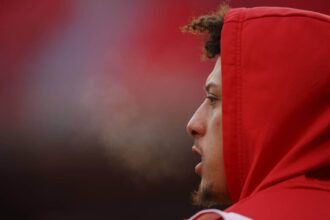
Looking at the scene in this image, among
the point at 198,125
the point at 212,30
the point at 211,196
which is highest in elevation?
the point at 212,30

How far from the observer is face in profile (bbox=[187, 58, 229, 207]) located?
794 mm

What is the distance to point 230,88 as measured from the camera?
724mm

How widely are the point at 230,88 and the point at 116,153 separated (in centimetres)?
69

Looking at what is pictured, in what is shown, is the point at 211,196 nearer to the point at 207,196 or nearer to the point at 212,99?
the point at 207,196

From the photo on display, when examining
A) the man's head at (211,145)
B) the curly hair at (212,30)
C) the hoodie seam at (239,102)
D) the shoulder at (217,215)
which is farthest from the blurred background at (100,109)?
the shoulder at (217,215)

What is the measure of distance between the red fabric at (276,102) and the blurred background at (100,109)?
23.8 inches

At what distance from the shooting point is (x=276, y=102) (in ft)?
2.25

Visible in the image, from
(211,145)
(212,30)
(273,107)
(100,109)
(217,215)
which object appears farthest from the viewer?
(100,109)

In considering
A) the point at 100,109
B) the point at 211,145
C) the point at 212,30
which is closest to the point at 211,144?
the point at 211,145

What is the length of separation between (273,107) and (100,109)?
2.47ft

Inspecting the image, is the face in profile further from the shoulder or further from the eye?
the shoulder

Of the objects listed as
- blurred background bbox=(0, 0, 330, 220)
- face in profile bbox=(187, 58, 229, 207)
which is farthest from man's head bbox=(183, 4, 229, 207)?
blurred background bbox=(0, 0, 330, 220)

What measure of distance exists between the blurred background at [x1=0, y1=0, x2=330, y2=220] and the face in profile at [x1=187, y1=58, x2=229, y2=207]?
511 millimetres

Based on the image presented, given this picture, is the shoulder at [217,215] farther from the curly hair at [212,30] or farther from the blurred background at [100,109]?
the blurred background at [100,109]
